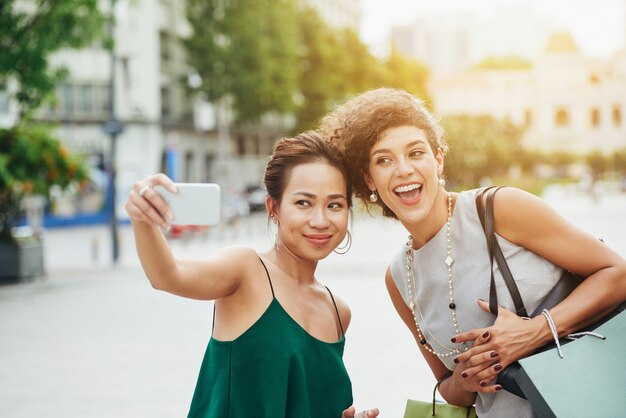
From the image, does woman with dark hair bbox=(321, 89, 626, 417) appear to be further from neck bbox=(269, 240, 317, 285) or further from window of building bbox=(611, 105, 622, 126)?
window of building bbox=(611, 105, 622, 126)

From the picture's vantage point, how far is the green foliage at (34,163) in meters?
15.9

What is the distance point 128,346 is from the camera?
33.1ft

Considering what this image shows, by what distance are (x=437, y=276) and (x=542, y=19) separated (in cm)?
15133

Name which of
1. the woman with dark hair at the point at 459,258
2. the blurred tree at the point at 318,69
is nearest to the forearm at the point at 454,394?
the woman with dark hair at the point at 459,258

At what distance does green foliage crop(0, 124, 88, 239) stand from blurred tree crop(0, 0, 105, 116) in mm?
622

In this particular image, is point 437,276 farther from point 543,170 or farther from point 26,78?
point 543,170

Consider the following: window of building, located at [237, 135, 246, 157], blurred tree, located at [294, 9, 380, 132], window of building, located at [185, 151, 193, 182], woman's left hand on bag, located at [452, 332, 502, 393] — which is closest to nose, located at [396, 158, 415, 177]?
woman's left hand on bag, located at [452, 332, 502, 393]

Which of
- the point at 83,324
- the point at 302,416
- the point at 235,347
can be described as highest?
the point at 235,347

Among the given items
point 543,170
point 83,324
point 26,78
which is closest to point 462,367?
point 83,324

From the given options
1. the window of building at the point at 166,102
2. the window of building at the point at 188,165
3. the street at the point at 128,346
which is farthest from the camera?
the window of building at the point at 188,165

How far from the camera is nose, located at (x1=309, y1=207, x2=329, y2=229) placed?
2826 millimetres

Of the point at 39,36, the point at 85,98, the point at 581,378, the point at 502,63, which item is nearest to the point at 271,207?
the point at 581,378

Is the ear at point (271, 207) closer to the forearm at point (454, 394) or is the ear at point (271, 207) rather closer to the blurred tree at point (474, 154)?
the forearm at point (454, 394)

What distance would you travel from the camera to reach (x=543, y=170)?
8994 cm
